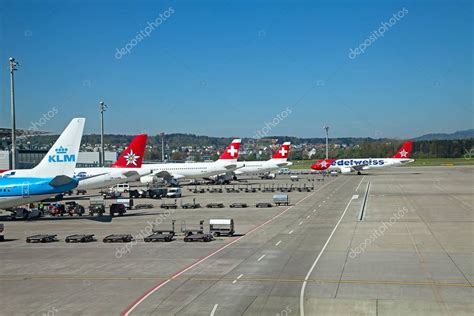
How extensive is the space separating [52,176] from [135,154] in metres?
25.3

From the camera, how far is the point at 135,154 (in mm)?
72250

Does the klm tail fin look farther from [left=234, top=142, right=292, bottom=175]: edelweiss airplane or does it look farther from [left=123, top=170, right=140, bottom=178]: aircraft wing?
[left=234, top=142, right=292, bottom=175]: edelweiss airplane

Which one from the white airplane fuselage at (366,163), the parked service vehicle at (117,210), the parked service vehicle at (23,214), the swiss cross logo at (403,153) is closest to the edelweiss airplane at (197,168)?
the parked service vehicle at (117,210)

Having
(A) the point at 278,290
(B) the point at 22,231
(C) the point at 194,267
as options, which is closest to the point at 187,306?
(A) the point at 278,290

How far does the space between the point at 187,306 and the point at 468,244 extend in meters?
22.7

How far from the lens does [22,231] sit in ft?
148

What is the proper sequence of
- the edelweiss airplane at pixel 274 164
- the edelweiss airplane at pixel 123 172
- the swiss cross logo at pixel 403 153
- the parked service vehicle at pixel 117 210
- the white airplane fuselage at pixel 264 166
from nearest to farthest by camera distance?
the parked service vehicle at pixel 117 210, the edelweiss airplane at pixel 123 172, the white airplane fuselage at pixel 264 166, the edelweiss airplane at pixel 274 164, the swiss cross logo at pixel 403 153

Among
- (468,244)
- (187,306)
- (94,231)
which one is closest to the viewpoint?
(187,306)

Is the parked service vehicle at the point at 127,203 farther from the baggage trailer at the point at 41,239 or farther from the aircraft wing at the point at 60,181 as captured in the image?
the baggage trailer at the point at 41,239

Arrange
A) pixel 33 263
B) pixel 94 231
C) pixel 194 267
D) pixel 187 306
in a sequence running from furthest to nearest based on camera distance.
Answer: pixel 94 231, pixel 33 263, pixel 194 267, pixel 187 306

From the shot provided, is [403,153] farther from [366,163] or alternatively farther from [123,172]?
[123,172]

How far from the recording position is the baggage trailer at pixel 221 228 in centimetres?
3959

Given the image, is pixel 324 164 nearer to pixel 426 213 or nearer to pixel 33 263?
pixel 426 213

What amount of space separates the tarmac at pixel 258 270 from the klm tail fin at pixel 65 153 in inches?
215
